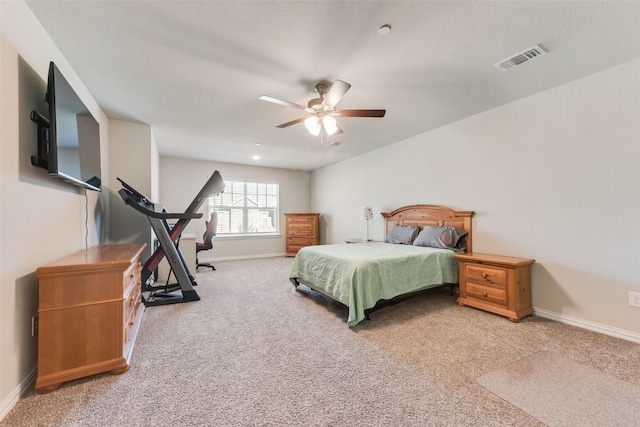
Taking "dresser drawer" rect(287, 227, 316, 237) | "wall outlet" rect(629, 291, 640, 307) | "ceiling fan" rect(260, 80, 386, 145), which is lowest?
"wall outlet" rect(629, 291, 640, 307)

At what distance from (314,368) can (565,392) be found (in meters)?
1.51

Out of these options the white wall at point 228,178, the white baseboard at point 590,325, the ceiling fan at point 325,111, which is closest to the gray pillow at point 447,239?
the white baseboard at point 590,325

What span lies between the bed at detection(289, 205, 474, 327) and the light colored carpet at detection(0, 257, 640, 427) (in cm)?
24

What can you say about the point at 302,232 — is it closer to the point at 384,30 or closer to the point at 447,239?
the point at 447,239

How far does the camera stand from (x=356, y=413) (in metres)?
1.36

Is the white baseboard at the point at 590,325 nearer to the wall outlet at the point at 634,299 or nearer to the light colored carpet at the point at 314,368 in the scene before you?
the light colored carpet at the point at 314,368

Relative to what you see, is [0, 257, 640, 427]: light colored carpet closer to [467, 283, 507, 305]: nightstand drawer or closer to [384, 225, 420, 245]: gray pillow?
[467, 283, 507, 305]: nightstand drawer

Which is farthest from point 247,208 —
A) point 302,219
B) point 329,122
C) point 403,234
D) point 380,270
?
point 380,270

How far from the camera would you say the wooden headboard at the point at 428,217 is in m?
3.43

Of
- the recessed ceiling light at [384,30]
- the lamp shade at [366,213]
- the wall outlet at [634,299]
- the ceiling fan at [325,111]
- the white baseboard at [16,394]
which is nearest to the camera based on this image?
the white baseboard at [16,394]

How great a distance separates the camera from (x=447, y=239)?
11.1ft

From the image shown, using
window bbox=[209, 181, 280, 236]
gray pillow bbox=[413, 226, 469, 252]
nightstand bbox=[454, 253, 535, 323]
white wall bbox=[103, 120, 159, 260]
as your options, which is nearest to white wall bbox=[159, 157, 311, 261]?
window bbox=[209, 181, 280, 236]

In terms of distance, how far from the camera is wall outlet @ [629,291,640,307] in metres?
2.16

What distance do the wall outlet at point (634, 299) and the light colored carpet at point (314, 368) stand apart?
35 centimetres
